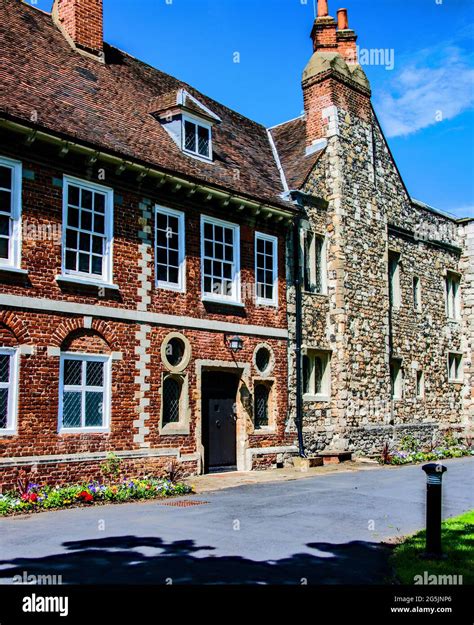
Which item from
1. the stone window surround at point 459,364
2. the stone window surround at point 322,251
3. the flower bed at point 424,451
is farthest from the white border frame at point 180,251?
the stone window surround at point 459,364

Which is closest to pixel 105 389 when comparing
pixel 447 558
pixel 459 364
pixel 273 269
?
pixel 273 269

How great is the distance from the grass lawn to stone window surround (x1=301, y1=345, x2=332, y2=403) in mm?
10276

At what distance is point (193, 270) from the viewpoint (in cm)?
1709

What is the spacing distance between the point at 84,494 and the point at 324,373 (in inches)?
385

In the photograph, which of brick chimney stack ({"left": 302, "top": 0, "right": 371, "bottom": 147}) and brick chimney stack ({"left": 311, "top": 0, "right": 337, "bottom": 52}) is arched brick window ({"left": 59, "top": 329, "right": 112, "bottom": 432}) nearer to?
brick chimney stack ({"left": 302, "top": 0, "right": 371, "bottom": 147})

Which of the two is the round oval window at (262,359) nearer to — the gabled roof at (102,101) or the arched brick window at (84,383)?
the gabled roof at (102,101)

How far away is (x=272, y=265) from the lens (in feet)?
63.7

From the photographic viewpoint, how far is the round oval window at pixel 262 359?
18.8 m

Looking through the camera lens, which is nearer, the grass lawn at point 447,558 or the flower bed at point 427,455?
the grass lawn at point 447,558

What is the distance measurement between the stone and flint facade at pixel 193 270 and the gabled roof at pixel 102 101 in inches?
2.9

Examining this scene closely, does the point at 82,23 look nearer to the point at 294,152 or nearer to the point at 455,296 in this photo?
the point at 294,152

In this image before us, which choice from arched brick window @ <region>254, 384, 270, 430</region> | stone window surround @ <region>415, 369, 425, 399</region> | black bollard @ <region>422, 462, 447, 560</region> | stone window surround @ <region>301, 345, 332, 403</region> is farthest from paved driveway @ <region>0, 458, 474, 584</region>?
stone window surround @ <region>415, 369, 425, 399</region>

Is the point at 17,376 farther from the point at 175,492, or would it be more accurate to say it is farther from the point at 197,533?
the point at 197,533

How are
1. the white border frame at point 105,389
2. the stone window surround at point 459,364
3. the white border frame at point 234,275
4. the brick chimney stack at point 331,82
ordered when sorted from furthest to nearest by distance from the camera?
the stone window surround at point 459,364, the brick chimney stack at point 331,82, the white border frame at point 234,275, the white border frame at point 105,389
